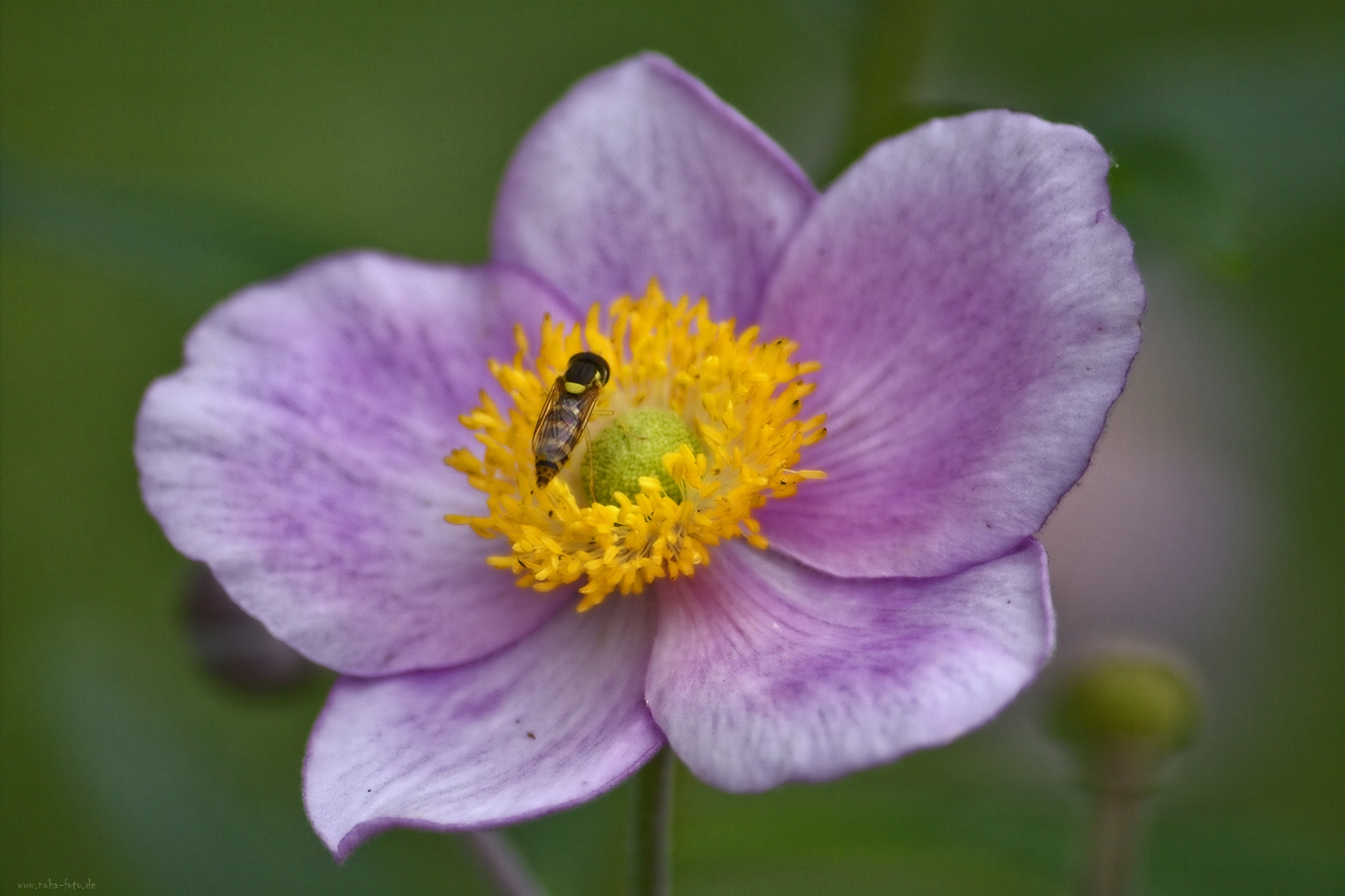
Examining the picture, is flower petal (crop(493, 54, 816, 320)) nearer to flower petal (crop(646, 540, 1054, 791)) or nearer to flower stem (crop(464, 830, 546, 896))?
flower petal (crop(646, 540, 1054, 791))

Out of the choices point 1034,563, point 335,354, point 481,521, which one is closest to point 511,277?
point 335,354

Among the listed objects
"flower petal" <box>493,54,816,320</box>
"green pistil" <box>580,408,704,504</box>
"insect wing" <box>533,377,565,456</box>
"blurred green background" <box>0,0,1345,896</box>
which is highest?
"flower petal" <box>493,54,816,320</box>

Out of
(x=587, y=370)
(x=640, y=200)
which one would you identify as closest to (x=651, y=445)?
(x=587, y=370)

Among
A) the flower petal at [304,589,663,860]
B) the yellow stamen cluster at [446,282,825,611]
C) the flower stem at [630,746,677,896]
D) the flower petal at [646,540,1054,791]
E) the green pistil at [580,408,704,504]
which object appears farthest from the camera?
the green pistil at [580,408,704,504]

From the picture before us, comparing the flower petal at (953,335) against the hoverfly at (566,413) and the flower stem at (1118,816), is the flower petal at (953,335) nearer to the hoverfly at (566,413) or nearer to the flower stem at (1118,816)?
the hoverfly at (566,413)

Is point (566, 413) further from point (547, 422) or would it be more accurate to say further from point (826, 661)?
point (826, 661)

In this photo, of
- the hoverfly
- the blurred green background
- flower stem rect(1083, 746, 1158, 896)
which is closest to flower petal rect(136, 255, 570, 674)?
the hoverfly

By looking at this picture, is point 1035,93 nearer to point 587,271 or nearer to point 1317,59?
point 1317,59

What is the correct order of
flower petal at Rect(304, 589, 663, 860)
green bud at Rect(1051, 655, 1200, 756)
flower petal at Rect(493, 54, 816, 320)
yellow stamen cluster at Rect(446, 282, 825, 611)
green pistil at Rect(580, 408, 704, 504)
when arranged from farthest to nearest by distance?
1. green bud at Rect(1051, 655, 1200, 756)
2. flower petal at Rect(493, 54, 816, 320)
3. green pistil at Rect(580, 408, 704, 504)
4. yellow stamen cluster at Rect(446, 282, 825, 611)
5. flower petal at Rect(304, 589, 663, 860)

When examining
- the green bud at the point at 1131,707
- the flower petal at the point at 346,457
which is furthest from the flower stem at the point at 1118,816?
the flower petal at the point at 346,457
